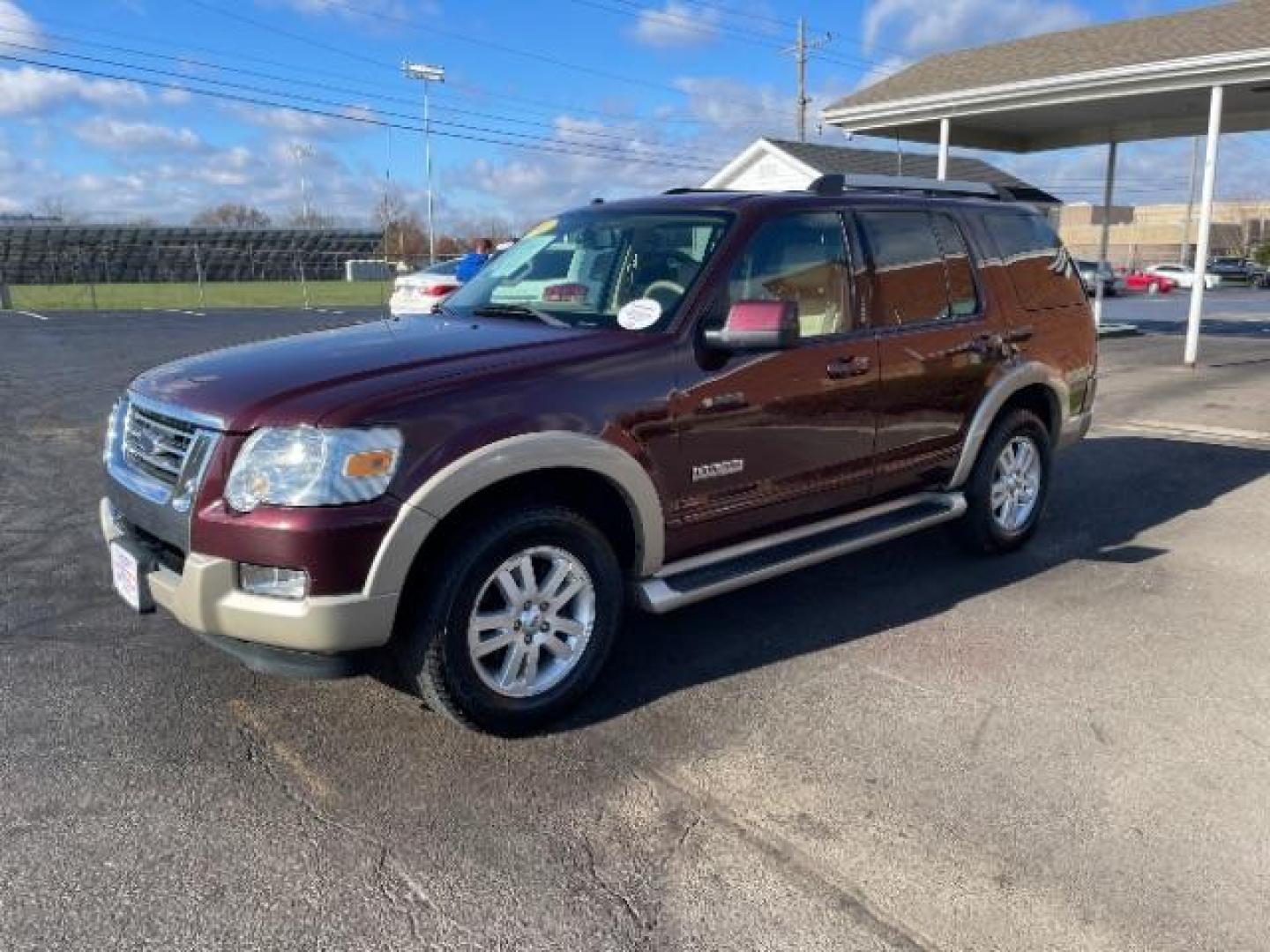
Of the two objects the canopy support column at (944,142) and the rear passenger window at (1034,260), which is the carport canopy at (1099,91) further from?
the rear passenger window at (1034,260)

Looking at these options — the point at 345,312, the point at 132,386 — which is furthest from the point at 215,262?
the point at 132,386

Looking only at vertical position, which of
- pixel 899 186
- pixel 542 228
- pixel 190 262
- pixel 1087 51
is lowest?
pixel 190 262

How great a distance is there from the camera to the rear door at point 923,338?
4699 millimetres

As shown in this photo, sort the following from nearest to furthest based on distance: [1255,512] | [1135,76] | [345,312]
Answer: [1255,512] → [1135,76] → [345,312]

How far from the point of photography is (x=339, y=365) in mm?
3484

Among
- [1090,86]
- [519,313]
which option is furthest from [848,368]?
[1090,86]

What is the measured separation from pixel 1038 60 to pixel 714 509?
48.8 ft

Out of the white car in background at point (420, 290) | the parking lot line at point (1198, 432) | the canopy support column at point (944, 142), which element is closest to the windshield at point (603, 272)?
the parking lot line at point (1198, 432)

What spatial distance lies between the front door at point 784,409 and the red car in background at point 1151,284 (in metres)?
45.5

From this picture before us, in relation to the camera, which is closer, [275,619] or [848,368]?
[275,619]

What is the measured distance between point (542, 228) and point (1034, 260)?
2.79m

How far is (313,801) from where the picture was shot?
3.15 m

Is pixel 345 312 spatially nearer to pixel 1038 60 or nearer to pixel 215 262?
pixel 1038 60

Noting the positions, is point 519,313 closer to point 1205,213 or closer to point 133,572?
point 133,572
